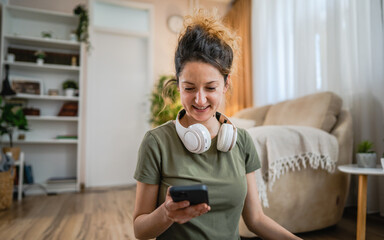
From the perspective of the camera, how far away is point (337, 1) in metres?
2.22

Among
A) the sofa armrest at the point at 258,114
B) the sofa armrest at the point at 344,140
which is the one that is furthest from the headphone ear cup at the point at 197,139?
the sofa armrest at the point at 258,114

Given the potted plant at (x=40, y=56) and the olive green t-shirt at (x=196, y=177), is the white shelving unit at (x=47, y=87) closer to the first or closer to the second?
the potted plant at (x=40, y=56)

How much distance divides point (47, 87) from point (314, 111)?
10.8 ft

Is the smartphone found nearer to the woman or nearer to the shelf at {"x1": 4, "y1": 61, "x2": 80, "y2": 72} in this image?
the woman

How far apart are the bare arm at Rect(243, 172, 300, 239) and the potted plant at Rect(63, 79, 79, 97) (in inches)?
124

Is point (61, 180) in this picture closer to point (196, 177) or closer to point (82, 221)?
point (82, 221)

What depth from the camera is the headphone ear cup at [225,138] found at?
0.71m

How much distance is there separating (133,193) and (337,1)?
9.45 ft

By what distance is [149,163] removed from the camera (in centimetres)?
67

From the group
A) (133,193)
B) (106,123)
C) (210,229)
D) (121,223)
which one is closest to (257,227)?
(210,229)

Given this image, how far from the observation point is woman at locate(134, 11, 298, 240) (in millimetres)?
669

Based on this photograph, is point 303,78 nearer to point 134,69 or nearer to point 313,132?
point 313,132

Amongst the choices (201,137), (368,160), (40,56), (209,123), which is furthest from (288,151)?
(40,56)

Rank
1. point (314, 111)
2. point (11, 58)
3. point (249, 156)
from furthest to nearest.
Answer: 1. point (11, 58)
2. point (314, 111)
3. point (249, 156)
